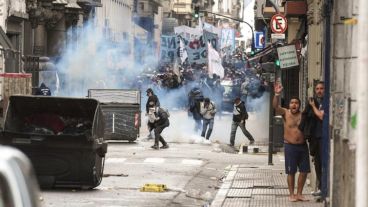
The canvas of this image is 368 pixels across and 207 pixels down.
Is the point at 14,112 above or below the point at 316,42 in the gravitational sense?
below

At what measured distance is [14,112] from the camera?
18.6 meters

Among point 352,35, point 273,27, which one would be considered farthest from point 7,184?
point 273,27

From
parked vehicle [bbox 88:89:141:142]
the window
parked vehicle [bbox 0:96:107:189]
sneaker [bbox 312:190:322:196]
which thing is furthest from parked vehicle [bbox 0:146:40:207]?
parked vehicle [bbox 88:89:141:142]

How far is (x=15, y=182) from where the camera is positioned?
534 cm

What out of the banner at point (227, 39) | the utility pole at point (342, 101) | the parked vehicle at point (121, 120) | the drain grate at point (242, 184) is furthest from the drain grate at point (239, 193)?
the banner at point (227, 39)

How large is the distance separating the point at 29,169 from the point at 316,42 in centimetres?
1413

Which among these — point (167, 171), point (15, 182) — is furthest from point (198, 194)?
point (15, 182)

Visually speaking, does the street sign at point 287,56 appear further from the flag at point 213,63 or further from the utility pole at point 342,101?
the flag at point 213,63

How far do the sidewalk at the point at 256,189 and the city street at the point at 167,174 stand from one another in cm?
5

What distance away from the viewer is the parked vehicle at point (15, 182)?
5.30m

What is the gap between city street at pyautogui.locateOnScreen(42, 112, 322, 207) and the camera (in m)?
16.9

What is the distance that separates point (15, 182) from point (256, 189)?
13.7 metres

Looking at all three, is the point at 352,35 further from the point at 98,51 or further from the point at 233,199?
the point at 98,51

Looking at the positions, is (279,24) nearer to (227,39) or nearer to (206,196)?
(206,196)
